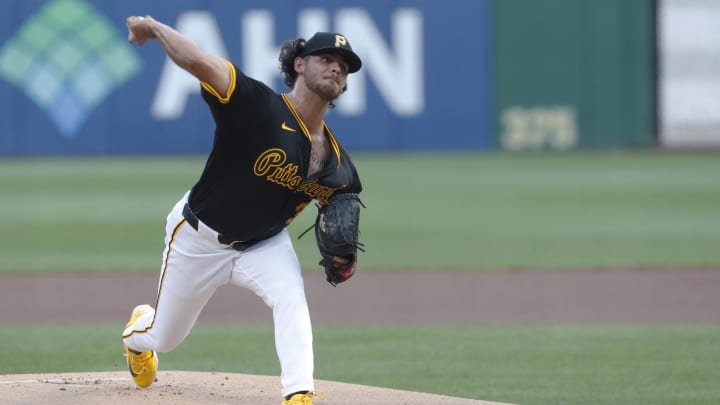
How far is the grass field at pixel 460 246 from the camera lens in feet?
22.4

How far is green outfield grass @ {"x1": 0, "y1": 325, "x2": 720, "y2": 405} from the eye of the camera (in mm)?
6348

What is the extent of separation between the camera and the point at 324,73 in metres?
5.35

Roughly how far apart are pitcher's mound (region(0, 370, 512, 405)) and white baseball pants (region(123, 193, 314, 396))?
0.29 meters

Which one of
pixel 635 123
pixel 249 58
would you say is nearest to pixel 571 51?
Result: pixel 635 123

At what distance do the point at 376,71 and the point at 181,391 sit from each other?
694 inches

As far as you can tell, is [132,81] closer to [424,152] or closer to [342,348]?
[424,152]

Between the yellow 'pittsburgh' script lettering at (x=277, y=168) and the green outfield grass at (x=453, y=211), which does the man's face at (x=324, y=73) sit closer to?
the yellow 'pittsburgh' script lettering at (x=277, y=168)

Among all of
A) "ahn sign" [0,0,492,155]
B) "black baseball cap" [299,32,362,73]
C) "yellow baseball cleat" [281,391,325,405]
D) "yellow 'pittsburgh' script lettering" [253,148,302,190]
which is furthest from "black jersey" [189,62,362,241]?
"ahn sign" [0,0,492,155]

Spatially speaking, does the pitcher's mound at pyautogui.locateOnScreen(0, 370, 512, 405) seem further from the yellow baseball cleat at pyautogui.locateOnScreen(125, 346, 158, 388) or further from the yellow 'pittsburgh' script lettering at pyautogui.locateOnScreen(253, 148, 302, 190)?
the yellow 'pittsburgh' script lettering at pyautogui.locateOnScreen(253, 148, 302, 190)

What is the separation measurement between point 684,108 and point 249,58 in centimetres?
828

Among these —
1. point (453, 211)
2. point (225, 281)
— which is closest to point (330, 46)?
point (225, 281)

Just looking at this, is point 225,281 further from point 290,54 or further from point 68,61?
point 68,61

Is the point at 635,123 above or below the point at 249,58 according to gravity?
below

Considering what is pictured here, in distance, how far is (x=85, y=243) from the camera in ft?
42.4
